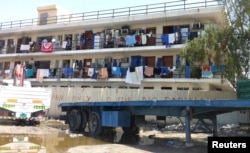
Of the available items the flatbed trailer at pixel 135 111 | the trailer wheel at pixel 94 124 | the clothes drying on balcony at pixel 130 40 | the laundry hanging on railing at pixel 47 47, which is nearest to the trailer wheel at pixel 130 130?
the flatbed trailer at pixel 135 111

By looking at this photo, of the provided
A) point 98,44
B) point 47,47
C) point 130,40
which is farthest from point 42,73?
point 130,40

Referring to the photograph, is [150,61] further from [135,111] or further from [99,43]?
[135,111]

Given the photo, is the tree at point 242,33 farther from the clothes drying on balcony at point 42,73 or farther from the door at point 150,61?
the clothes drying on balcony at point 42,73

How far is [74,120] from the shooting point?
18.3 m

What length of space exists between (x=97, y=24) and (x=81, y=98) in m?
8.61

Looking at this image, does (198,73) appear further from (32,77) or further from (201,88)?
(32,77)

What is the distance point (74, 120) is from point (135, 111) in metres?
4.45

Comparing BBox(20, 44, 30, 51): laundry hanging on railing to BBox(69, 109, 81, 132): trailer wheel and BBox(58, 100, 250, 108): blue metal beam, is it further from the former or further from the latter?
BBox(58, 100, 250, 108): blue metal beam

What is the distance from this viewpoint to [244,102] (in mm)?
10328

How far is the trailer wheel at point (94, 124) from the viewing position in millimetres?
16656

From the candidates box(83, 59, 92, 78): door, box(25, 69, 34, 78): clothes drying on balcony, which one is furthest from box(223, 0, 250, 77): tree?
box(25, 69, 34, 78): clothes drying on balcony

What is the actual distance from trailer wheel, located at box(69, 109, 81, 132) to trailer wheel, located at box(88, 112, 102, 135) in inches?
34.9

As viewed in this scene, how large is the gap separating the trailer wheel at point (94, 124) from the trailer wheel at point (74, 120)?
0.89 m

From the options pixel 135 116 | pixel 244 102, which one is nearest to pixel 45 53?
pixel 135 116
